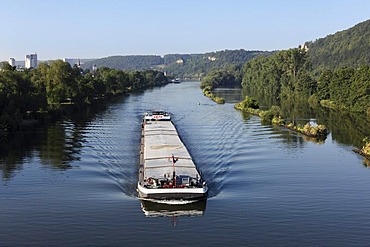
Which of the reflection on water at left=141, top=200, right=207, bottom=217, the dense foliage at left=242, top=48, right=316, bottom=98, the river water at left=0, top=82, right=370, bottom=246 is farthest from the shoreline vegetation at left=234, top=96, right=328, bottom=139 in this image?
the reflection on water at left=141, top=200, right=207, bottom=217

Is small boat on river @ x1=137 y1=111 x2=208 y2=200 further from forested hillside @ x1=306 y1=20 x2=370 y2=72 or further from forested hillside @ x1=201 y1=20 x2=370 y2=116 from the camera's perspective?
forested hillside @ x1=306 y1=20 x2=370 y2=72

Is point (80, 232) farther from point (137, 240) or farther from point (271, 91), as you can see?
point (271, 91)

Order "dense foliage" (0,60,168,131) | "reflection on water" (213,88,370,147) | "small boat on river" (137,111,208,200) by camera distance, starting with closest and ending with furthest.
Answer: "small boat on river" (137,111,208,200) → "reflection on water" (213,88,370,147) → "dense foliage" (0,60,168,131)

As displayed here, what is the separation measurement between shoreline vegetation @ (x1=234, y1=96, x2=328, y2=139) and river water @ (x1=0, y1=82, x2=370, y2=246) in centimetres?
312

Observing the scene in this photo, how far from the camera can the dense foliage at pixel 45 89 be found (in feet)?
175

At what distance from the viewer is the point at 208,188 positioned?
2728 centimetres

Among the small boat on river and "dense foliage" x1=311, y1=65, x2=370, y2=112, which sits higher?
"dense foliage" x1=311, y1=65, x2=370, y2=112

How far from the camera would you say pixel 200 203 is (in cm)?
2459

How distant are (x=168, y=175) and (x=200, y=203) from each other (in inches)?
104

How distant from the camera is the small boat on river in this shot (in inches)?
965

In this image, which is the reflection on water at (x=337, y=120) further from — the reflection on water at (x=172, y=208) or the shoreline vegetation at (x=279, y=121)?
the reflection on water at (x=172, y=208)

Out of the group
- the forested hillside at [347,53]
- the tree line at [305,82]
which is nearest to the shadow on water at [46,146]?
the tree line at [305,82]

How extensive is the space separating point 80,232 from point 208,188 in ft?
28.3

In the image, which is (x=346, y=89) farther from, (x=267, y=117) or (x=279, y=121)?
(x=279, y=121)
